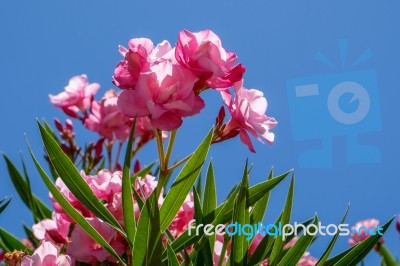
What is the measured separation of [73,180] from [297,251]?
1.35 feet

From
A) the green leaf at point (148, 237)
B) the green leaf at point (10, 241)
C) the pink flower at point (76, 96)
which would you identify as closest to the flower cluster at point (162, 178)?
the green leaf at point (148, 237)

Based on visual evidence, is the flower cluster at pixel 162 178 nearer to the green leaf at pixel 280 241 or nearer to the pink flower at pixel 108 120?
the green leaf at pixel 280 241

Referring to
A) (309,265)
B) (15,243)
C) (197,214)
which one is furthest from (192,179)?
(309,265)

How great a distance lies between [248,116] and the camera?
108cm

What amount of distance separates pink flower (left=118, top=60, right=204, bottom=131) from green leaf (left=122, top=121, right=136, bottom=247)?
0.13ft

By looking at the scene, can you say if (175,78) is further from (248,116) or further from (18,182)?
(18,182)

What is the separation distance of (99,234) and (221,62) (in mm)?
354

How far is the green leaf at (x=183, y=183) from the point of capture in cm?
104

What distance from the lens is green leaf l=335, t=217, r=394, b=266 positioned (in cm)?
115

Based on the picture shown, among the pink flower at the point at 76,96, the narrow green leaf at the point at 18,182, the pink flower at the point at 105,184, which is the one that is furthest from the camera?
the pink flower at the point at 76,96

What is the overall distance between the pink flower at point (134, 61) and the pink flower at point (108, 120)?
35.0 inches

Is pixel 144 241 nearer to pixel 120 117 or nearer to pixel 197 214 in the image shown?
pixel 197 214

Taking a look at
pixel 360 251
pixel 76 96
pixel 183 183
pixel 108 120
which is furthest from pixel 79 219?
pixel 76 96

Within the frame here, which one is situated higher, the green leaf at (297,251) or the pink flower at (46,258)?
the pink flower at (46,258)
